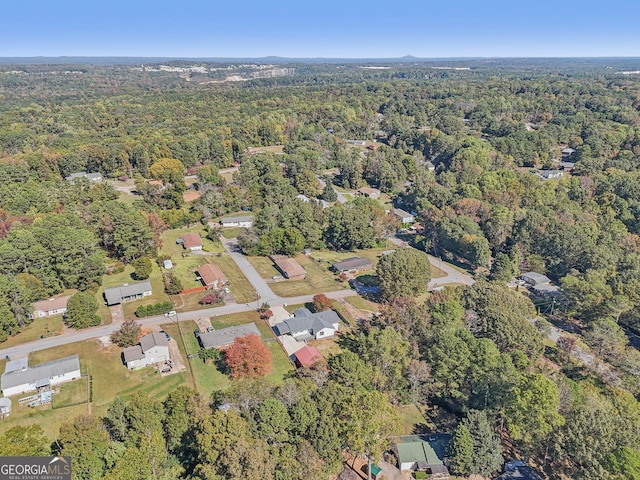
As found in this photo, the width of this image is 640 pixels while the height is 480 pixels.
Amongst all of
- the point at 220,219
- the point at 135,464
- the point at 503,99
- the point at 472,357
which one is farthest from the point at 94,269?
the point at 503,99

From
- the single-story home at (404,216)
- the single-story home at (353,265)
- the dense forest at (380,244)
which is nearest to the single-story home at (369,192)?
the dense forest at (380,244)

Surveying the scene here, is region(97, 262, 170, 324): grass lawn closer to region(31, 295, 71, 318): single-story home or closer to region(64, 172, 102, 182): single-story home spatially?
region(31, 295, 71, 318): single-story home

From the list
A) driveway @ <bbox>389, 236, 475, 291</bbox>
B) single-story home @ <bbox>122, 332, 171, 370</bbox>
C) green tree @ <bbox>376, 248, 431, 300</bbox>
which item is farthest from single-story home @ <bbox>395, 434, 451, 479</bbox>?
driveway @ <bbox>389, 236, 475, 291</bbox>

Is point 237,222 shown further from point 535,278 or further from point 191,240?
point 535,278

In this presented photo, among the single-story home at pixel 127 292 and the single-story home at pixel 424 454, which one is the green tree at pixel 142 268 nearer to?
the single-story home at pixel 127 292

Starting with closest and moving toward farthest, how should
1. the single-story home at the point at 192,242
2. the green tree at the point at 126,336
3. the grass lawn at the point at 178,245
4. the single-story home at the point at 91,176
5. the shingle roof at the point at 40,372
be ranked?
the shingle roof at the point at 40,372 < the green tree at the point at 126,336 < the grass lawn at the point at 178,245 < the single-story home at the point at 192,242 < the single-story home at the point at 91,176

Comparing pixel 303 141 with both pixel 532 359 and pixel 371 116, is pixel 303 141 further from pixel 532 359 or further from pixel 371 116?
pixel 532 359
